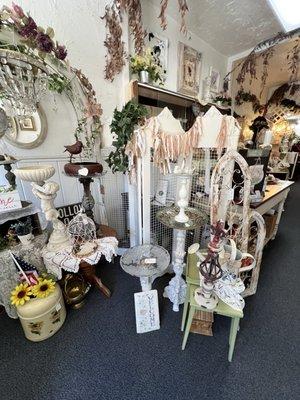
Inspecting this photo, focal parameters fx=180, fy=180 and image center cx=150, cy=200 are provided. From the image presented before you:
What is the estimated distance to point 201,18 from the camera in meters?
2.02

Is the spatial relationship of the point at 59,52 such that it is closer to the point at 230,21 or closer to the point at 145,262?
the point at 145,262

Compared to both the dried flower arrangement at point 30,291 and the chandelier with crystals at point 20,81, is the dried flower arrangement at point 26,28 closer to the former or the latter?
the chandelier with crystals at point 20,81

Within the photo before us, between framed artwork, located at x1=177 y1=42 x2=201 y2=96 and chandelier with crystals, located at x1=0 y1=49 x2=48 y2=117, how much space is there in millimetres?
1616

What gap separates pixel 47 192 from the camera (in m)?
1.17

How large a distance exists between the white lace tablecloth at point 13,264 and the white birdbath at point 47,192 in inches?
3.3

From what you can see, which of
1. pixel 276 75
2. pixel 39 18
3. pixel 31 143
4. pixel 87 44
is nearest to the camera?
pixel 39 18

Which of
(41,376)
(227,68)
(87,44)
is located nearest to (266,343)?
(41,376)

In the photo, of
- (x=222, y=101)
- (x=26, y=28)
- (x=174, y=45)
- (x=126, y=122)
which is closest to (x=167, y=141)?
(x=126, y=122)

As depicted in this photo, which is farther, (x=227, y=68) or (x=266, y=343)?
(x=227, y=68)

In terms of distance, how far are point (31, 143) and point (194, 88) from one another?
2119 millimetres

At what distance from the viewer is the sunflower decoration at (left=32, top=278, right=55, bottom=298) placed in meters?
1.14

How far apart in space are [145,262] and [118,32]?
6.60 feet

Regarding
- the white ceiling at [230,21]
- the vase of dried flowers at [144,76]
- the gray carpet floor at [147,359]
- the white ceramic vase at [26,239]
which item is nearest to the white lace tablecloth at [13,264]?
the white ceramic vase at [26,239]

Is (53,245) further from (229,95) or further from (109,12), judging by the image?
(229,95)
